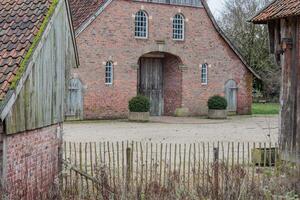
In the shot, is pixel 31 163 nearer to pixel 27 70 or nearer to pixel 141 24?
pixel 27 70

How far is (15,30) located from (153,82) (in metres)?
21.9

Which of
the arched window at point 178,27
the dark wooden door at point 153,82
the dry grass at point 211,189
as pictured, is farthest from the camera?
the dark wooden door at point 153,82

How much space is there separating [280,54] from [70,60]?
222 inches

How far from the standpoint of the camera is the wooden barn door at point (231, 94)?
31703mm

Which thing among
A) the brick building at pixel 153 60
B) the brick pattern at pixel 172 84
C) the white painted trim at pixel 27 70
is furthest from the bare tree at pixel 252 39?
the white painted trim at pixel 27 70

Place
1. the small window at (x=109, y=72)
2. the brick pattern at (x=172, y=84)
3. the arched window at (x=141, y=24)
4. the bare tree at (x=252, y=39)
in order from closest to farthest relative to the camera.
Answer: the small window at (x=109, y=72)
the arched window at (x=141, y=24)
the brick pattern at (x=172, y=84)
the bare tree at (x=252, y=39)

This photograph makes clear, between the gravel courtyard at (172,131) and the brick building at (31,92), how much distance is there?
314 inches

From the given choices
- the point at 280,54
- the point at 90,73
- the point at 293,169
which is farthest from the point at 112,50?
the point at 293,169

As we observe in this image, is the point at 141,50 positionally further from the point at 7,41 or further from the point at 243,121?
the point at 7,41

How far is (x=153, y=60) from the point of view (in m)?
30.6

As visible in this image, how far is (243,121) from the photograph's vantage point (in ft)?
93.0

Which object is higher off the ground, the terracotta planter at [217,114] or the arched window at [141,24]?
the arched window at [141,24]


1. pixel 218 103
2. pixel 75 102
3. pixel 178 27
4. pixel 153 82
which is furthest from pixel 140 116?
pixel 178 27

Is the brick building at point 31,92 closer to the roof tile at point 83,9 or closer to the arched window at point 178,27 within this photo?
the roof tile at point 83,9
